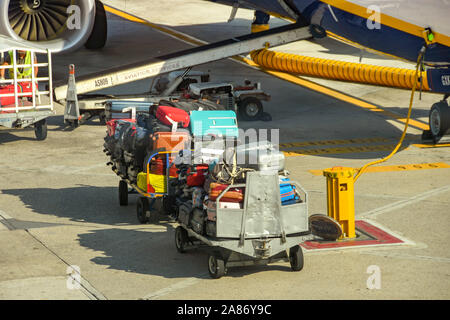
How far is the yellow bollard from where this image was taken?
41.3 feet

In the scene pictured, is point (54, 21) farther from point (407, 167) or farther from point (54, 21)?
point (407, 167)

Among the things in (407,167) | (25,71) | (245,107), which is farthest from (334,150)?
(25,71)

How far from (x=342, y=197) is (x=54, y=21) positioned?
15.3 m

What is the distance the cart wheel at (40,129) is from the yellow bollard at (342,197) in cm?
1017

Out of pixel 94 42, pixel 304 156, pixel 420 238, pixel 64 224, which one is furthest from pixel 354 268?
pixel 94 42

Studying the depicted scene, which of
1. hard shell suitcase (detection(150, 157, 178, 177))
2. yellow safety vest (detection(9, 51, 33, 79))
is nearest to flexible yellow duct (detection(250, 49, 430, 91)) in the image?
yellow safety vest (detection(9, 51, 33, 79))

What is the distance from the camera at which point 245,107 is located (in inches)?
910

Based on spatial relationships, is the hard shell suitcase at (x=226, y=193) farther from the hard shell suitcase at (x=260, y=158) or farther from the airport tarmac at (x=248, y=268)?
the airport tarmac at (x=248, y=268)

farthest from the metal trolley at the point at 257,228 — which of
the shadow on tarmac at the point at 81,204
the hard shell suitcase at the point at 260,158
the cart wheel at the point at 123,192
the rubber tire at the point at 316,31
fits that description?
the rubber tire at the point at 316,31

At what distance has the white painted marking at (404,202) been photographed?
46.6ft

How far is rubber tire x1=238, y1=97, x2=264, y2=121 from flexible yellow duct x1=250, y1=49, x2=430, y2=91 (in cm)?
330

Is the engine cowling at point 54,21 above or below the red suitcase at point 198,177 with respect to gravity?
above

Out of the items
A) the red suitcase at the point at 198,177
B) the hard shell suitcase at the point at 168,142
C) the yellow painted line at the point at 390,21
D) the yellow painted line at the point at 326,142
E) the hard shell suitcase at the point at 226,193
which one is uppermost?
the yellow painted line at the point at 390,21

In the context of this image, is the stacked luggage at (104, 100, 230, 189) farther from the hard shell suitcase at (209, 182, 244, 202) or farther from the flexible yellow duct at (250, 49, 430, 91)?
the flexible yellow duct at (250, 49, 430, 91)
